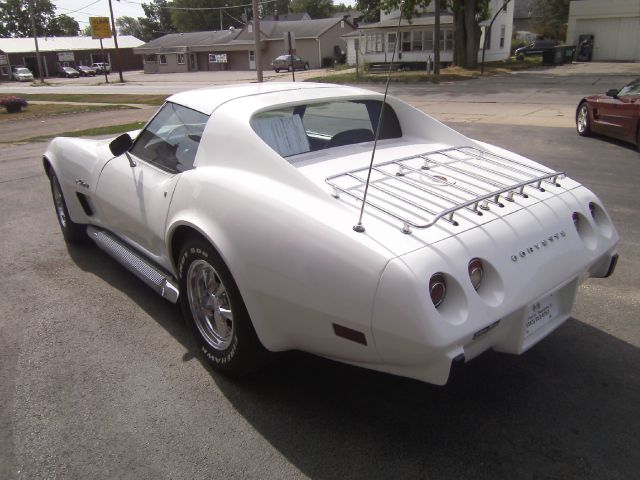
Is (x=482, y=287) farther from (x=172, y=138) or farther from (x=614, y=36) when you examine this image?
(x=614, y=36)

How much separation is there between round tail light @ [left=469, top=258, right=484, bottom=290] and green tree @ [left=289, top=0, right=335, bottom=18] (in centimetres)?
9390

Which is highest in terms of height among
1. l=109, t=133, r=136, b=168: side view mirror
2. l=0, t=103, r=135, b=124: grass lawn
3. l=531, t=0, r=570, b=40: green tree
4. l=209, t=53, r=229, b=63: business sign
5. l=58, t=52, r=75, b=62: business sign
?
l=531, t=0, r=570, b=40: green tree

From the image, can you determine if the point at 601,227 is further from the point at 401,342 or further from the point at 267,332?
the point at 267,332

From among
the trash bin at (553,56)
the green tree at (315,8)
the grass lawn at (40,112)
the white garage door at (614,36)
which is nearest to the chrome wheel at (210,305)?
the grass lawn at (40,112)

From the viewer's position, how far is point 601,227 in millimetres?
3072

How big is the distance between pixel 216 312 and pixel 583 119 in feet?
32.1

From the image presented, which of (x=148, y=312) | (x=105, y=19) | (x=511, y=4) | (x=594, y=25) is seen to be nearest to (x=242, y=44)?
(x=105, y=19)

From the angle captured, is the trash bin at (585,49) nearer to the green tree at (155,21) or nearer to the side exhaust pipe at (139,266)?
the side exhaust pipe at (139,266)

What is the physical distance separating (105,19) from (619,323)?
52.5m

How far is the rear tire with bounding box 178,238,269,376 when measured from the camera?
8.89 feet

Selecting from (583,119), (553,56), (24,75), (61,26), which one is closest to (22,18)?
(61,26)

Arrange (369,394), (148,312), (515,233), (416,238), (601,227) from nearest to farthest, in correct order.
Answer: (416,238) < (515,233) < (369,394) < (601,227) < (148,312)

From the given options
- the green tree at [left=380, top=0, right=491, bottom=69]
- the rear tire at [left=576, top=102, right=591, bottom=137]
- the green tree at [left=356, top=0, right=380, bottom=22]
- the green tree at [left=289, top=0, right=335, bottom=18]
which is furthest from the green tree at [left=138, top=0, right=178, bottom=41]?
the rear tire at [left=576, top=102, right=591, bottom=137]

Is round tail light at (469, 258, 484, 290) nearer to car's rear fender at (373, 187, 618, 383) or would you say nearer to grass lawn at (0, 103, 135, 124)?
car's rear fender at (373, 187, 618, 383)
